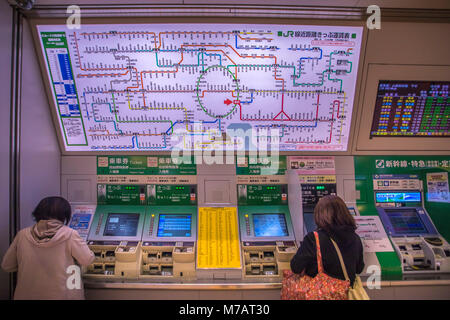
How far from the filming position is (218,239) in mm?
2723

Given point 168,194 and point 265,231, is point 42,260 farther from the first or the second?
point 265,231

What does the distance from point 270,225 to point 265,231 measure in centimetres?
9

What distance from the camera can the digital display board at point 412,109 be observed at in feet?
9.55

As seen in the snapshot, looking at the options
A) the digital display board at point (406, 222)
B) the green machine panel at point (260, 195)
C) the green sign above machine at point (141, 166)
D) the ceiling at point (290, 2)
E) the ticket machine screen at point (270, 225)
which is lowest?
the ticket machine screen at point (270, 225)

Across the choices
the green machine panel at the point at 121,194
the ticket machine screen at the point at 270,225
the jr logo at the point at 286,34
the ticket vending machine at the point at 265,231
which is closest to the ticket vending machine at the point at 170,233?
the green machine panel at the point at 121,194

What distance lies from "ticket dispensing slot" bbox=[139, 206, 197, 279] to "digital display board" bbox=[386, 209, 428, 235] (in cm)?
203

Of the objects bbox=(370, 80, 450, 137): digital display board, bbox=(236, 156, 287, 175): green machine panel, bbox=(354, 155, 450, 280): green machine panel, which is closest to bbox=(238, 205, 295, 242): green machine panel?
bbox=(236, 156, 287, 175): green machine panel

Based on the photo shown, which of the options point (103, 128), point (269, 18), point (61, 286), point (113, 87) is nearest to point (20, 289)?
point (61, 286)

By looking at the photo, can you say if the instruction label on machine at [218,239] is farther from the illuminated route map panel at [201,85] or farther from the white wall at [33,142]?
the white wall at [33,142]

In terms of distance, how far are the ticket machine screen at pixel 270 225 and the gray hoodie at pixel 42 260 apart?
5.26 feet

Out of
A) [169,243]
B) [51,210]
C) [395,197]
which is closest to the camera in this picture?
[51,210]

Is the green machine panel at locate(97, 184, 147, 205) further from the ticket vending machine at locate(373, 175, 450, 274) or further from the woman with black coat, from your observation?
the ticket vending machine at locate(373, 175, 450, 274)

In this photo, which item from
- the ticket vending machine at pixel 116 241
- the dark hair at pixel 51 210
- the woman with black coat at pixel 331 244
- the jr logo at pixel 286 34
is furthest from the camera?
the jr logo at pixel 286 34

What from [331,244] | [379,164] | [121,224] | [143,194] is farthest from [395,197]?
[121,224]
